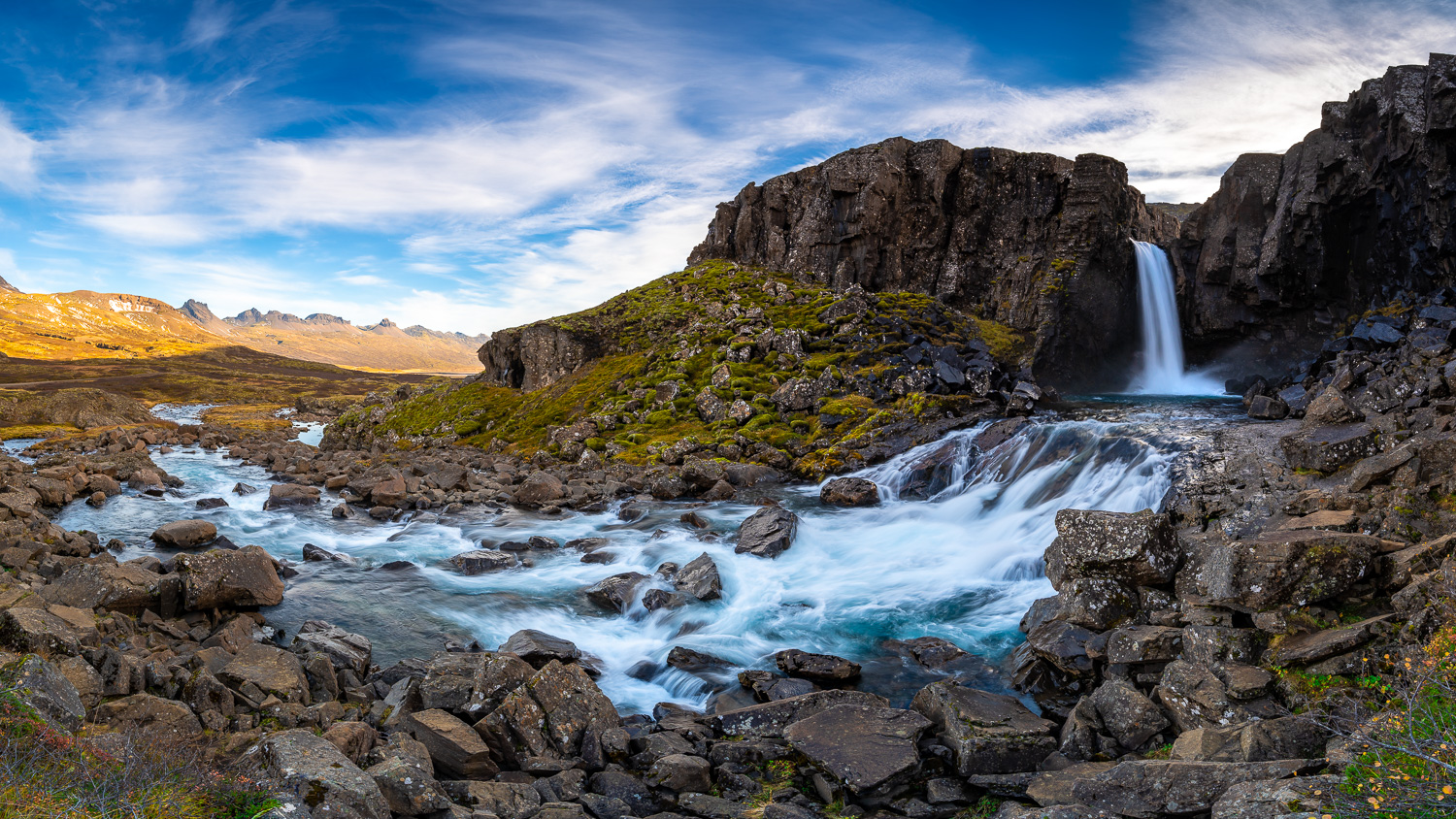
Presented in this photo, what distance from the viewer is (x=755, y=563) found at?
80.3 ft

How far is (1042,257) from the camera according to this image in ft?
216

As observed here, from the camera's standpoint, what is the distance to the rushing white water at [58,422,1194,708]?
18.4 metres

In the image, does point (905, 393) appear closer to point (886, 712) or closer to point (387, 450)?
point (886, 712)

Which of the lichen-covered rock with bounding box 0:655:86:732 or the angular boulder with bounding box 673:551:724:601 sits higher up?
the lichen-covered rock with bounding box 0:655:86:732

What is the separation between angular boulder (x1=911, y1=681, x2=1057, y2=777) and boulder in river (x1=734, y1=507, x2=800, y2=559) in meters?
12.1

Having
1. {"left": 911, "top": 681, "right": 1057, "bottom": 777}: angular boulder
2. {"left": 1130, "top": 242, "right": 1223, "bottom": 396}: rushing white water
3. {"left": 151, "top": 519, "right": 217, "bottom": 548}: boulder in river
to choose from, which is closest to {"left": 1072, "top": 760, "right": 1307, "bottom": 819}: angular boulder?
{"left": 911, "top": 681, "right": 1057, "bottom": 777}: angular boulder

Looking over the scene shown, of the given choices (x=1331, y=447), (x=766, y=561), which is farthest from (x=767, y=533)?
(x=1331, y=447)

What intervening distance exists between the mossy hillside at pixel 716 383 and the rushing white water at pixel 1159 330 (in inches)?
410

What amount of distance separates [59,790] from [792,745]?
368 inches

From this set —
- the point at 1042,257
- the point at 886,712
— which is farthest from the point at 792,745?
the point at 1042,257

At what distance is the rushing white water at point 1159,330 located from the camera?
58.3 m

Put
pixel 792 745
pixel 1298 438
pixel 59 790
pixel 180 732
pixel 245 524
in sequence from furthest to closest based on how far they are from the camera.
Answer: pixel 245 524 < pixel 1298 438 < pixel 792 745 < pixel 180 732 < pixel 59 790

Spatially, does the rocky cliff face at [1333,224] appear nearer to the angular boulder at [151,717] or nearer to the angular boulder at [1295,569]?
the angular boulder at [1295,569]

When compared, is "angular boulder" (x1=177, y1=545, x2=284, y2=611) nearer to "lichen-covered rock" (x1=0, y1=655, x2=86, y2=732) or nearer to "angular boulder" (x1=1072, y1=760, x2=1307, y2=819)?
"lichen-covered rock" (x1=0, y1=655, x2=86, y2=732)
